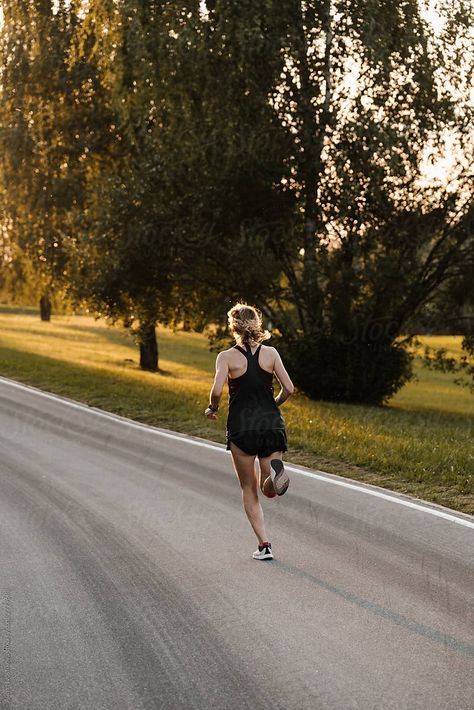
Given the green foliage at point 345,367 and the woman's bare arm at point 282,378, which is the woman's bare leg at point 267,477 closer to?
the woman's bare arm at point 282,378

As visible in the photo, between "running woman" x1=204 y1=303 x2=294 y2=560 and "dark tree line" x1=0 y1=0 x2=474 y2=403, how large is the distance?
11.8 m

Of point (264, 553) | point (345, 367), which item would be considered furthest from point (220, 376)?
point (345, 367)

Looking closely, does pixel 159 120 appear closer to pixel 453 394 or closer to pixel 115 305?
pixel 115 305

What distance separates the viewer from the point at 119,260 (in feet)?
63.2

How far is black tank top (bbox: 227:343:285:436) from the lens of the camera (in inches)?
269

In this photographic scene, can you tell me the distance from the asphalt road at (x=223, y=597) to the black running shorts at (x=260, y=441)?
850 mm

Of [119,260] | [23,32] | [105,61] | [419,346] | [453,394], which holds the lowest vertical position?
[453,394]

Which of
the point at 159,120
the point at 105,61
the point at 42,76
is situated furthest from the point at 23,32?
the point at 159,120

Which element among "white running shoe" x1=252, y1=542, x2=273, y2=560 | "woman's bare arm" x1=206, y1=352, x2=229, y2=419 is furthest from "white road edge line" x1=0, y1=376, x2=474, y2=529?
"woman's bare arm" x1=206, y1=352, x2=229, y2=419

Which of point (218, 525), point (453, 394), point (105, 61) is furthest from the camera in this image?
point (453, 394)

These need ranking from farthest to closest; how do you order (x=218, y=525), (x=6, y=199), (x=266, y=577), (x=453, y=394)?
(x=453, y=394)
(x=6, y=199)
(x=218, y=525)
(x=266, y=577)

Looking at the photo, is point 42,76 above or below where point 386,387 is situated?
above

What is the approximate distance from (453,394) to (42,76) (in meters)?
22.2

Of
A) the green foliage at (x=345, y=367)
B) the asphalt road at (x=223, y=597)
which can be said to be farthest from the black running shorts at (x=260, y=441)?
the green foliage at (x=345, y=367)
